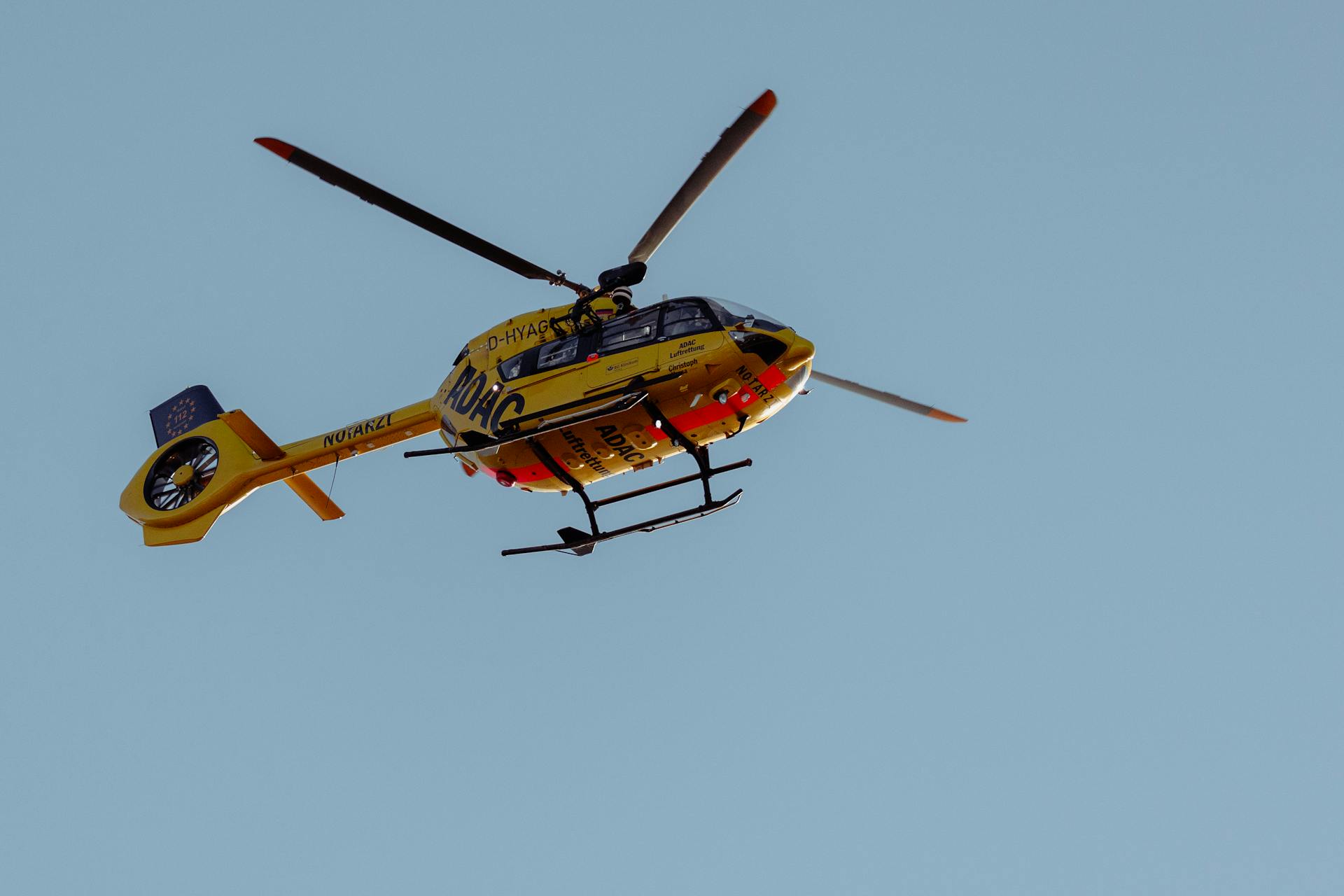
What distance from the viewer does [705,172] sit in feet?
54.2

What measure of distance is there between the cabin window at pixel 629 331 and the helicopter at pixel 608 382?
0.06 ft

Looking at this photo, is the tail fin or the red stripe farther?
the tail fin

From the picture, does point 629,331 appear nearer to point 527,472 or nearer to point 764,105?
point 527,472

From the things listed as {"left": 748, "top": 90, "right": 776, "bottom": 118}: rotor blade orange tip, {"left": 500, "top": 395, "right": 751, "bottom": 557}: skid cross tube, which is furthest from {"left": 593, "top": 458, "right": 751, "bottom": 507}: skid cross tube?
{"left": 748, "top": 90, "right": 776, "bottom": 118}: rotor blade orange tip

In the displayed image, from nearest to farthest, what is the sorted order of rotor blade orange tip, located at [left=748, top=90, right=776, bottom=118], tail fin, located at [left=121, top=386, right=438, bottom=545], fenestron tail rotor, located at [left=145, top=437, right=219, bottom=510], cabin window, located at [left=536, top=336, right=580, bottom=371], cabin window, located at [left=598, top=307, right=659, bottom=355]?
rotor blade orange tip, located at [left=748, top=90, right=776, bottom=118]
cabin window, located at [left=598, top=307, right=659, bottom=355]
cabin window, located at [left=536, top=336, right=580, bottom=371]
tail fin, located at [left=121, top=386, right=438, bottom=545]
fenestron tail rotor, located at [left=145, top=437, right=219, bottom=510]

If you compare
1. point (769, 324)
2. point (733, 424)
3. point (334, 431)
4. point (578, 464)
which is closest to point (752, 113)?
point (769, 324)

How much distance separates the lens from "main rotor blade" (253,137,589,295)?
53.9ft

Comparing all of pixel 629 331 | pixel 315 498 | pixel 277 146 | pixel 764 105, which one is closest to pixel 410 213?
pixel 277 146

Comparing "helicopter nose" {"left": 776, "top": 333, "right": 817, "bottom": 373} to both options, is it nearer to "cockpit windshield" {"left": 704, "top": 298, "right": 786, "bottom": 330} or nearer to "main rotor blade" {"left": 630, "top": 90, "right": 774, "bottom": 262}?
"cockpit windshield" {"left": 704, "top": 298, "right": 786, "bottom": 330}

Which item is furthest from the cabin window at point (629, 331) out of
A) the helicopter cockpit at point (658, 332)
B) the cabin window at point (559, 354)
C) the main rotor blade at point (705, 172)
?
the main rotor blade at point (705, 172)

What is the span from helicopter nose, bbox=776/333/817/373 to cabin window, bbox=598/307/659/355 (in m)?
1.49

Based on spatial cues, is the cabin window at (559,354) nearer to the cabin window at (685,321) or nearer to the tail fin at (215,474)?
the cabin window at (685,321)

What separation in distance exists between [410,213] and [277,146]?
158 cm

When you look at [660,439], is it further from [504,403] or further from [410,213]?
[410,213]
